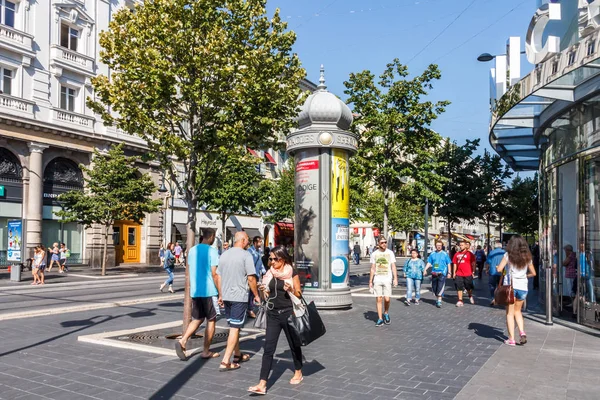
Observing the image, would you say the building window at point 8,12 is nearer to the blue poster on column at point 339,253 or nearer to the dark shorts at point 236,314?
the blue poster on column at point 339,253

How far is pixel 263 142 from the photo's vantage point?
33.2 ft

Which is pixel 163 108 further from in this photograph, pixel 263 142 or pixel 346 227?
pixel 346 227

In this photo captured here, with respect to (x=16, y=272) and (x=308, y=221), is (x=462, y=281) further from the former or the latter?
(x=16, y=272)

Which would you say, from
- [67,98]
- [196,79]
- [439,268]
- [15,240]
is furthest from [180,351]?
[67,98]

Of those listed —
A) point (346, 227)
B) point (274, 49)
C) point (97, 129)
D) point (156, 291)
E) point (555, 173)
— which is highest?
→ point (97, 129)

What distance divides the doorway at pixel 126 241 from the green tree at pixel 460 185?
19219mm

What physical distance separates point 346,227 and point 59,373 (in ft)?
27.7

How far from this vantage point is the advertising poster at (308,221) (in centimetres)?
1357

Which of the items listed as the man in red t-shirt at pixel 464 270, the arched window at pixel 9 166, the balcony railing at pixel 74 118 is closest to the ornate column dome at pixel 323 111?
the man in red t-shirt at pixel 464 270

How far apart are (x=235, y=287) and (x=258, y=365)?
1.17 meters

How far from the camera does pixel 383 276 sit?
1124cm

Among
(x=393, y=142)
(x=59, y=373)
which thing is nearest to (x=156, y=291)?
(x=393, y=142)

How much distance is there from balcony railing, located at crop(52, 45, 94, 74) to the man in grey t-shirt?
87.1 ft

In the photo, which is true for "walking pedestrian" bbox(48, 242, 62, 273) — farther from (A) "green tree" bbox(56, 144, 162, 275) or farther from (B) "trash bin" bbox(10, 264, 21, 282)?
(B) "trash bin" bbox(10, 264, 21, 282)
